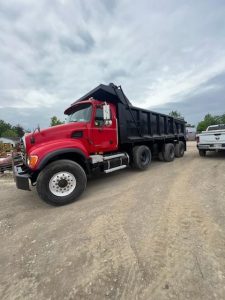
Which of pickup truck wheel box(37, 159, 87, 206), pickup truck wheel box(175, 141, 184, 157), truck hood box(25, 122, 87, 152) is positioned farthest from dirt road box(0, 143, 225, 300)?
pickup truck wheel box(175, 141, 184, 157)

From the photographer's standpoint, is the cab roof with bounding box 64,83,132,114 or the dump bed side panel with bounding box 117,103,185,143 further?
the dump bed side panel with bounding box 117,103,185,143

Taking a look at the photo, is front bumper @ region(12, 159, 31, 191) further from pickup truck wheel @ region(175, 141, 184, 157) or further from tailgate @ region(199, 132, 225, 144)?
tailgate @ region(199, 132, 225, 144)

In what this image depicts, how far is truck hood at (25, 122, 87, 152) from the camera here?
460 cm

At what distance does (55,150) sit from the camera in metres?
4.39

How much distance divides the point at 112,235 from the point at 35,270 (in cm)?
115

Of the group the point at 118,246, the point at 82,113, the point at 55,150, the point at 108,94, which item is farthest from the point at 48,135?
the point at 118,246

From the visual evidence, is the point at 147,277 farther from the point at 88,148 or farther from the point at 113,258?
the point at 88,148

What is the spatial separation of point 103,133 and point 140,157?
2.12m

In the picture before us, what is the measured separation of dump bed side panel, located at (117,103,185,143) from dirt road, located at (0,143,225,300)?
106 inches

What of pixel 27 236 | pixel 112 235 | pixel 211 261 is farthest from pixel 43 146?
pixel 211 261

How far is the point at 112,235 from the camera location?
2961 millimetres

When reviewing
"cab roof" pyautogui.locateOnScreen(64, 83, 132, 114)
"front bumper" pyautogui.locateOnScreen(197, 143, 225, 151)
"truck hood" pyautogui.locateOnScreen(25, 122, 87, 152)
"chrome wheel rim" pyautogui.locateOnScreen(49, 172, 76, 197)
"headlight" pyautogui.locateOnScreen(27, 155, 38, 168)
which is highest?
"cab roof" pyautogui.locateOnScreen(64, 83, 132, 114)

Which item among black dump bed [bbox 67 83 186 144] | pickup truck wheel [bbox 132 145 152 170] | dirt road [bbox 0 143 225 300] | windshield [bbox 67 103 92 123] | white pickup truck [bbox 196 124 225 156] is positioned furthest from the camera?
white pickup truck [bbox 196 124 225 156]

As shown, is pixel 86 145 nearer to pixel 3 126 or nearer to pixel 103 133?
pixel 103 133
